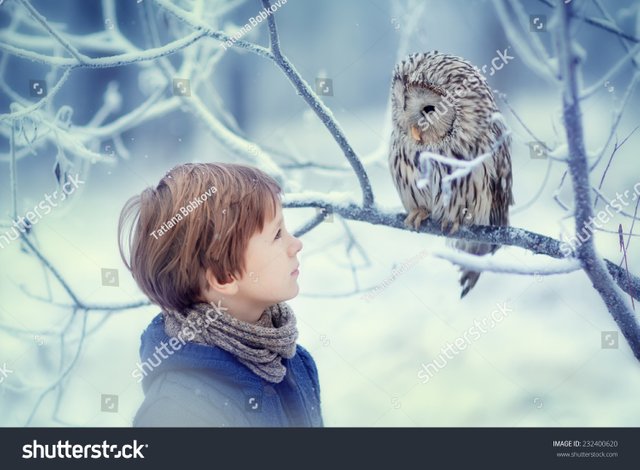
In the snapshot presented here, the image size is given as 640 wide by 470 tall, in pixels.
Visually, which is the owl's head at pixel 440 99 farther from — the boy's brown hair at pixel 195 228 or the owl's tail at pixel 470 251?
the boy's brown hair at pixel 195 228

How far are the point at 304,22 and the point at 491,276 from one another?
656mm

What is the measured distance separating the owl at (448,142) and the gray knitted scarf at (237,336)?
0.46 metres

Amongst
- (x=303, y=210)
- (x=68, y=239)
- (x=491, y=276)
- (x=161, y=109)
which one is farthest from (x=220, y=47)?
(x=491, y=276)

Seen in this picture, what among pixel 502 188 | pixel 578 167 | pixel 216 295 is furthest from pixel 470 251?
pixel 216 295

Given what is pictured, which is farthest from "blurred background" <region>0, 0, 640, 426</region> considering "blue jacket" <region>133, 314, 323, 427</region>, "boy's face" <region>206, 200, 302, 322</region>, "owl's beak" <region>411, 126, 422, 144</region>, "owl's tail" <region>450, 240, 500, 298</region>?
"blue jacket" <region>133, 314, 323, 427</region>

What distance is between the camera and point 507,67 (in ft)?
4.88

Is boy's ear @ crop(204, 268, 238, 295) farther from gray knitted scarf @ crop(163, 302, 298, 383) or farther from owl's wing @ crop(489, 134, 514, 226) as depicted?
owl's wing @ crop(489, 134, 514, 226)

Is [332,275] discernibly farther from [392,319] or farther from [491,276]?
[491,276]

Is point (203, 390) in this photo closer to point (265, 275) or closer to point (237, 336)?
point (237, 336)

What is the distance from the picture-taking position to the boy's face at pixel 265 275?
1148 mm

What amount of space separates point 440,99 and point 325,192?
298mm
